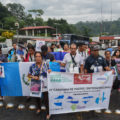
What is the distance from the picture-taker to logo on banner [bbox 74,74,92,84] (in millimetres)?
3457

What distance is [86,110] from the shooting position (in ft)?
12.0

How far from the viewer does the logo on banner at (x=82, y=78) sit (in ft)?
11.3

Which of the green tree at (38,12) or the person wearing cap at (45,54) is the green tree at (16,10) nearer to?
the green tree at (38,12)

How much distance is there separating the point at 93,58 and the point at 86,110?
4.07ft

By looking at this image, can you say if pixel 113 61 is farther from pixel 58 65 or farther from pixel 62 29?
pixel 62 29

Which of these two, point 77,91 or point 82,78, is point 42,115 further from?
point 82,78

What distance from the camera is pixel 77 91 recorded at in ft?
11.6

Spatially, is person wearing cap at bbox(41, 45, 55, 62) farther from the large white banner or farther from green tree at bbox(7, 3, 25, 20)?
green tree at bbox(7, 3, 25, 20)

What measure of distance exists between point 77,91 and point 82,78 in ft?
1.01

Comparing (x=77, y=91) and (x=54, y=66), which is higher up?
(x=54, y=66)

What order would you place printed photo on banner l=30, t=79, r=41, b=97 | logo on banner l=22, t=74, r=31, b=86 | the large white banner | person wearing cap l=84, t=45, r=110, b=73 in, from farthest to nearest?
→ logo on banner l=22, t=74, r=31, b=86 < person wearing cap l=84, t=45, r=110, b=73 < printed photo on banner l=30, t=79, r=41, b=97 < the large white banner

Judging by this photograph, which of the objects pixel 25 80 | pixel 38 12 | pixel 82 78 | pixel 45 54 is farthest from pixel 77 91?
pixel 38 12

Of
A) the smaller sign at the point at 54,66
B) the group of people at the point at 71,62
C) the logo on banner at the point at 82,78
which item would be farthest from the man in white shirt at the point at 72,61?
the logo on banner at the point at 82,78

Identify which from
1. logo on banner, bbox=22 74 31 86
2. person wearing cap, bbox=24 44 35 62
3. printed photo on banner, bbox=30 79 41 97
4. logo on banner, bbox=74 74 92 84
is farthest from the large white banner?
person wearing cap, bbox=24 44 35 62
